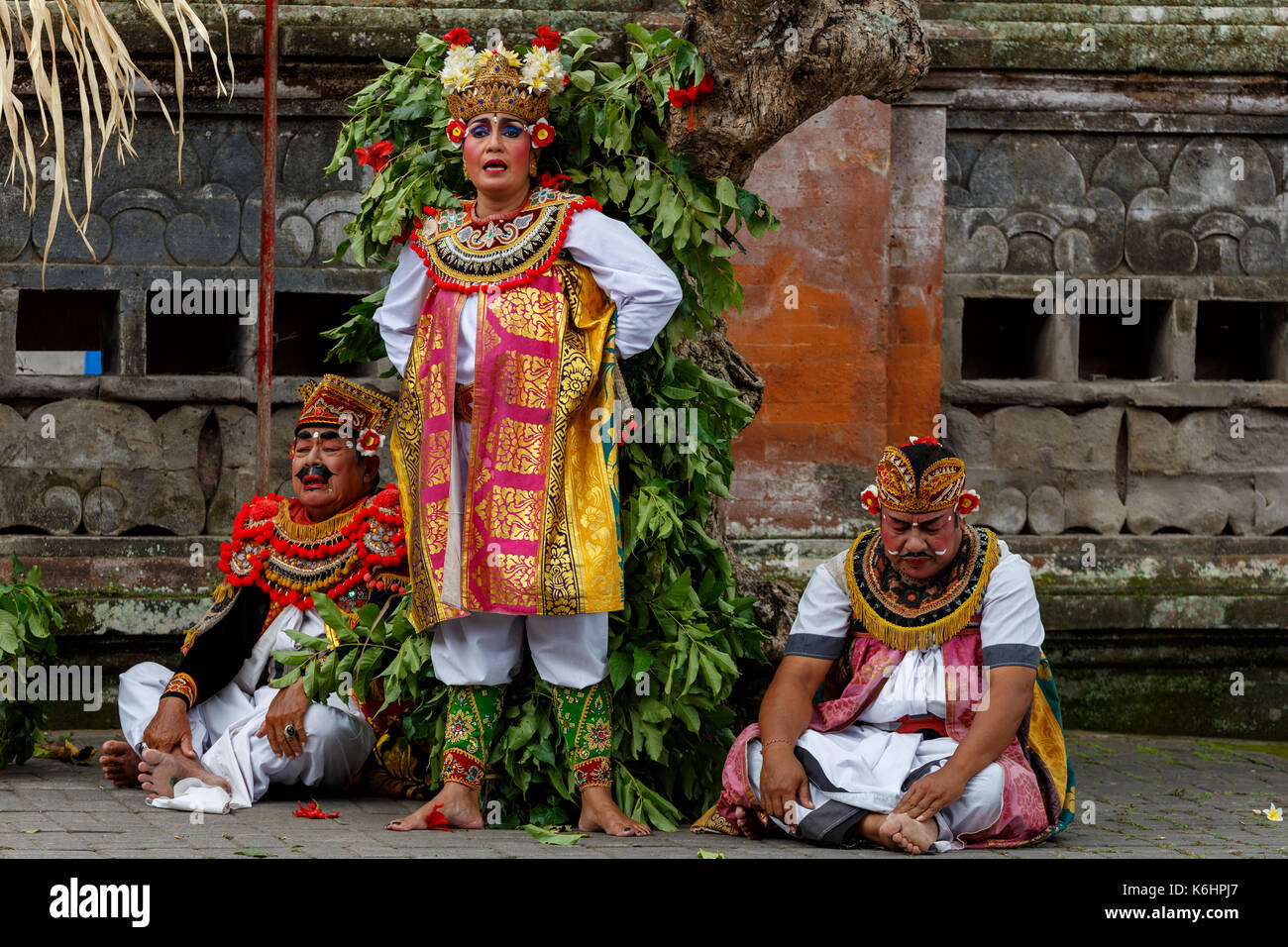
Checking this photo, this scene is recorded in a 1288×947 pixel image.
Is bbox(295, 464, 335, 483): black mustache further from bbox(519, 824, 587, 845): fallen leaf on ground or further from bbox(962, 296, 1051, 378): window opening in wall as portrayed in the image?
bbox(962, 296, 1051, 378): window opening in wall

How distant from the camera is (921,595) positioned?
5.05m

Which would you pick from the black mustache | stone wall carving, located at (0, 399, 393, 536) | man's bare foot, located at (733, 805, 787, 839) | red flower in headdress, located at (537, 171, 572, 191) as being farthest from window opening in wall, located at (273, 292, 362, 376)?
man's bare foot, located at (733, 805, 787, 839)

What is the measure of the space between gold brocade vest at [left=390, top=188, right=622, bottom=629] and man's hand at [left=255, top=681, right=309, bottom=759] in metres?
0.60

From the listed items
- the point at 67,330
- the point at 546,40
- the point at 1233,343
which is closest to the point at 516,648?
the point at 546,40

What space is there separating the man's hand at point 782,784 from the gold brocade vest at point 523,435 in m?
0.68

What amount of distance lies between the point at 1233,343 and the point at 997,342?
126cm

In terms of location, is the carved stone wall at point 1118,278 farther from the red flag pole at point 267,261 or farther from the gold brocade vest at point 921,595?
the red flag pole at point 267,261

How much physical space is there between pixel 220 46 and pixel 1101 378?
456cm

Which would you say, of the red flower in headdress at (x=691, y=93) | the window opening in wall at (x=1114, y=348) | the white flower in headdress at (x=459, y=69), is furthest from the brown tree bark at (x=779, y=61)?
the window opening in wall at (x=1114, y=348)

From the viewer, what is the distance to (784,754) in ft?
16.1

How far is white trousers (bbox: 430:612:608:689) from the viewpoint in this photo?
510cm

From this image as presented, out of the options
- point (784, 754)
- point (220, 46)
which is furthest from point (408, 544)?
point (220, 46)

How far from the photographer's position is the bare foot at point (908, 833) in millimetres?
4629
